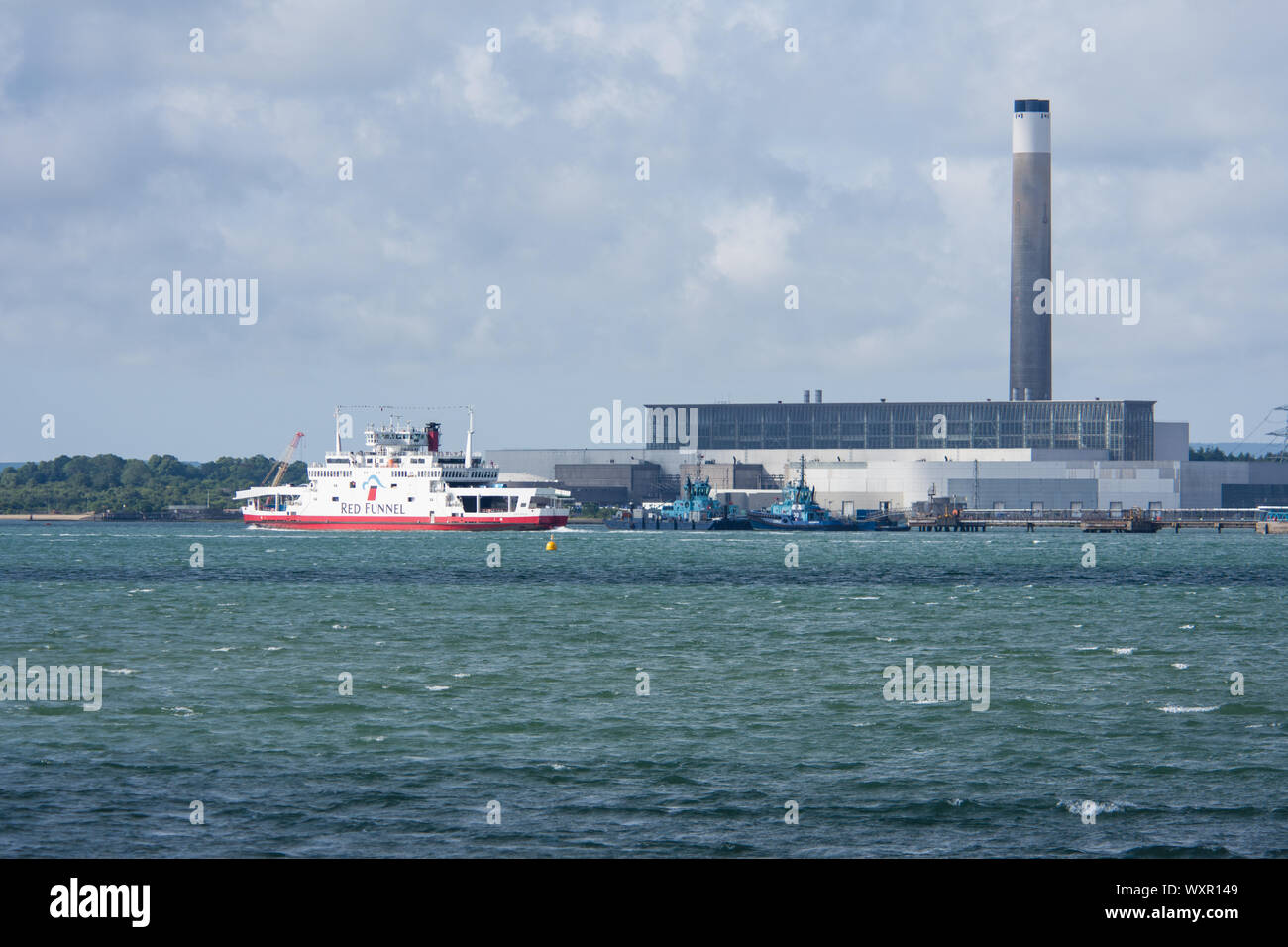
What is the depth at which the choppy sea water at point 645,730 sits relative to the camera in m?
25.0

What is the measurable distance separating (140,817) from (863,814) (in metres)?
13.0

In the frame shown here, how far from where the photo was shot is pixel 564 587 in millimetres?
100125

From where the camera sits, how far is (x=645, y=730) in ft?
121

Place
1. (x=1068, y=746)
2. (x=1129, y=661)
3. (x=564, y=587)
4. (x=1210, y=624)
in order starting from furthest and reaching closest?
1. (x=564, y=587)
2. (x=1210, y=624)
3. (x=1129, y=661)
4. (x=1068, y=746)

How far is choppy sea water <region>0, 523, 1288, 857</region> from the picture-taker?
25000 millimetres

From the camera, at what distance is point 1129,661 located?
5353 centimetres

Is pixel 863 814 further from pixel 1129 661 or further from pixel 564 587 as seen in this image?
pixel 564 587
